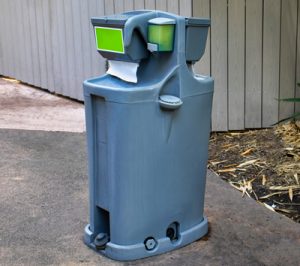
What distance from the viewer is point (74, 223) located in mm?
4457

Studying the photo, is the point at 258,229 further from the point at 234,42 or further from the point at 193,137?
the point at 234,42

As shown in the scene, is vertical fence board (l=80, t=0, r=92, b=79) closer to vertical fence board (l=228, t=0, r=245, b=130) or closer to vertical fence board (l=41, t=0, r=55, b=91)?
vertical fence board (l=41, t=0, r=55, b=91)

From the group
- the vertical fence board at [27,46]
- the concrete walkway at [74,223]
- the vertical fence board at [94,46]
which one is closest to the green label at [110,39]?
the concrete walkway at [74,223]

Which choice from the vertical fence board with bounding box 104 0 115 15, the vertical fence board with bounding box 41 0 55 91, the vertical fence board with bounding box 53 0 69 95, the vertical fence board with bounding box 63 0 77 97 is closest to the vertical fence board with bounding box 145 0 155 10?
the vertical fence board with bounding box 104 0 115 15

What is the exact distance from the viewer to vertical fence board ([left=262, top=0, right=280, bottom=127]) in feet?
20.6

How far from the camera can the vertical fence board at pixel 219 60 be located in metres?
6.12

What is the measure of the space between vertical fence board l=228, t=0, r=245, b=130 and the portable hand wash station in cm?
234

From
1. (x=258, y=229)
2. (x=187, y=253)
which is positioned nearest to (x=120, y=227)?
(x=187, y=253)

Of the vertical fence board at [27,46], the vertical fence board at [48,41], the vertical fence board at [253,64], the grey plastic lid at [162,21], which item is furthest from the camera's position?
the vertical fence board at [27,46]

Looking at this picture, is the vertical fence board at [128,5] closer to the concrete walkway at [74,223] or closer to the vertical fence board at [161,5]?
the vertical fence board at [161,5]

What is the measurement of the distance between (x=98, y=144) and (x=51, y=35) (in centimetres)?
531

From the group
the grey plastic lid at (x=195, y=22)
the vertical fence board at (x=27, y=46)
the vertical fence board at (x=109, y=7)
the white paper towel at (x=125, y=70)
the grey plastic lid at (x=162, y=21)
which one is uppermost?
the grey plastic lid at (x=162, y=21)

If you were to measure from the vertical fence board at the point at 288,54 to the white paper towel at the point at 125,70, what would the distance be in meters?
3.00

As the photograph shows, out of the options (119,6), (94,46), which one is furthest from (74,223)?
(94,46)
